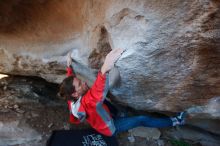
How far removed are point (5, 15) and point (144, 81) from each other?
54.1 inches

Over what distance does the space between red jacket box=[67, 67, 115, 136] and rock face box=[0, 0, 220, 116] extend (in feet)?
0.52

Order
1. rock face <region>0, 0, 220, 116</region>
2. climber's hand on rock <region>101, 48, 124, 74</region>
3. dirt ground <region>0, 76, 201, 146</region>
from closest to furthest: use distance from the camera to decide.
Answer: rock face <region>0, 0, 220, 116</region>
climber's hand on rock <region>101, 48, 124, 74</region>
dirt ground <region>0, 76, 201, 146</region>

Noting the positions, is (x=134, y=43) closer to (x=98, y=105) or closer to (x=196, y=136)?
(x=98, y=105)

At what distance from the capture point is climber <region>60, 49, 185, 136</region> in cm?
226

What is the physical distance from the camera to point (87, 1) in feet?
8.13

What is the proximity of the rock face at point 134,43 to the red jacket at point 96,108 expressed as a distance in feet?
0.52

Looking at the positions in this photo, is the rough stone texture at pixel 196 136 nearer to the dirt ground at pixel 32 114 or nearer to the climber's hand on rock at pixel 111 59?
the dirt ground at pixel 32 114

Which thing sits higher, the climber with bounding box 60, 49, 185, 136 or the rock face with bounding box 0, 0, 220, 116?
the rock face with bounding box 0, 0, 220, 116

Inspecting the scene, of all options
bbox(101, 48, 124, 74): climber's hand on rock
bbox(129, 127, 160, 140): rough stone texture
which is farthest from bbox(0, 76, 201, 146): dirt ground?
bbox(101, 48, 124, 74): climber's hand on rock

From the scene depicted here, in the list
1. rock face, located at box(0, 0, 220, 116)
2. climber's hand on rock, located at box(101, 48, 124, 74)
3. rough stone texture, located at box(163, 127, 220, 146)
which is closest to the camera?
rock face, located at box(0, 0, 220, 116)

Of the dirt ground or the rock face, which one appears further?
the dirt ground

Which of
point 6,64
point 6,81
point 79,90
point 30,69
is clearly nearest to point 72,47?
point 79,90

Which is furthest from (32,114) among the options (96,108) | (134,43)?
(134,43)

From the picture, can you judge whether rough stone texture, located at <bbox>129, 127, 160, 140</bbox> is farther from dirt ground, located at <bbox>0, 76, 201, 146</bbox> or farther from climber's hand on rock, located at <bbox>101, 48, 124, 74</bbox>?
climber's hand on rock, located at <bbox>101, 48, 124, 74</bbox>
